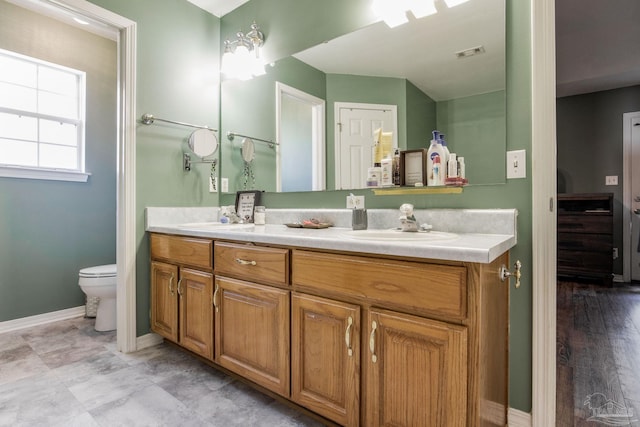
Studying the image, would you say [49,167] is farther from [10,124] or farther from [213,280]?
[213,280]

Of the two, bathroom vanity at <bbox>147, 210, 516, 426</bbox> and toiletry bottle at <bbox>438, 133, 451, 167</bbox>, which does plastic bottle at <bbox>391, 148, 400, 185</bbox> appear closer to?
toiletry bottle at <bbox>438, 133, 451, 167</bbox>

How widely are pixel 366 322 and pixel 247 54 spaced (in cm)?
200

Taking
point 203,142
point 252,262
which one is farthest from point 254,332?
point 203,142

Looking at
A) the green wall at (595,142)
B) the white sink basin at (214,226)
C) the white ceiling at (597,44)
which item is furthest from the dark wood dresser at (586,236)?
the white sink basin at (214,226)

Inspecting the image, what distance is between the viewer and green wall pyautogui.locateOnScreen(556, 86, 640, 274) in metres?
4.21

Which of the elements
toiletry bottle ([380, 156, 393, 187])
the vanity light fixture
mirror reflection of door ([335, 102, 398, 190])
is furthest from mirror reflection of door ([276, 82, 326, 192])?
toiletry bottle ([380, 156, 393, 187])

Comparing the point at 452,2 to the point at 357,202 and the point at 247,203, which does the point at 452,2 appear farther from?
the point at 247,203

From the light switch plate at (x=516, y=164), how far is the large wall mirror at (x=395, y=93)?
4 cm

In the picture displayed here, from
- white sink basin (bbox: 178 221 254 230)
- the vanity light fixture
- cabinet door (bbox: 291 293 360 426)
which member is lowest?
cabinet door (bbox: 291 293 360 426)

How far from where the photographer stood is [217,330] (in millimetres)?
1679

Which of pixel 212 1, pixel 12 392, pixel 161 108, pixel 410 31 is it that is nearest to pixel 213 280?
pixel 12 392

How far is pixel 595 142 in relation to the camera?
4.36 metres

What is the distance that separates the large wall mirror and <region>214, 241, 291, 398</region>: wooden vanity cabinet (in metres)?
0.69

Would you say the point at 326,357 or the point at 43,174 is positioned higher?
the point at 43,174
